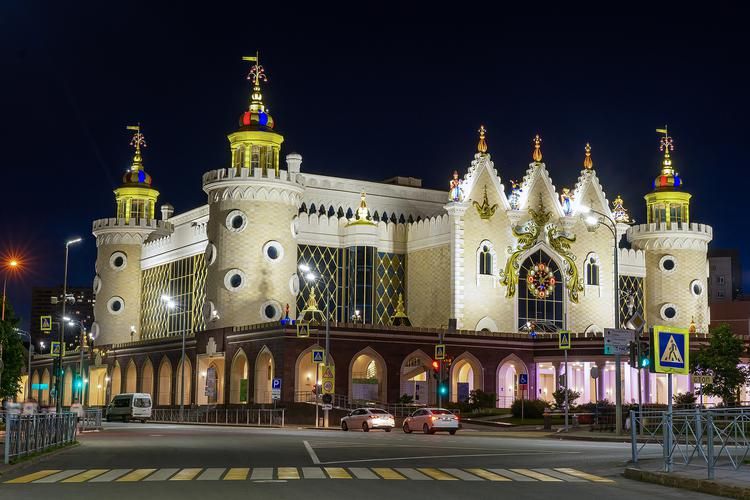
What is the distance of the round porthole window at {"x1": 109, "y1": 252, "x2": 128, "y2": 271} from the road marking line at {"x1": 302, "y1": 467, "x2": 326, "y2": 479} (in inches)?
3124

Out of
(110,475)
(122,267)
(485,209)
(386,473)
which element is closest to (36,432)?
(110,475)

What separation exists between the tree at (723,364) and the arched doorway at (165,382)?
1662 inches

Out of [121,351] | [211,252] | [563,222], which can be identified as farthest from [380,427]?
[121,351]

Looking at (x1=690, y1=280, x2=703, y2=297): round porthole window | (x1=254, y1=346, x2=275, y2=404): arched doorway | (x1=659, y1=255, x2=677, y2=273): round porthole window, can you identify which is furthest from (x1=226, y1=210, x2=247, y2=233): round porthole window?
(x1=690, y1=280, x2=703, y2=297): round porthole window

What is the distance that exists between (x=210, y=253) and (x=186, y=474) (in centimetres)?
6129

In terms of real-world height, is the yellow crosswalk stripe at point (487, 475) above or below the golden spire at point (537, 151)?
below

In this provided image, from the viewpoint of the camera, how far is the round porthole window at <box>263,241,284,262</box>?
271 feet

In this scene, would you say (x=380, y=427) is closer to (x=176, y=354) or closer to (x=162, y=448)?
(x=162, y=448)

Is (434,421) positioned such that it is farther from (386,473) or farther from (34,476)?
(34,476)

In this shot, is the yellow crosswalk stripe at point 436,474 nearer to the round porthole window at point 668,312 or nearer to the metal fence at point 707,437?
the metal fence at point 707,437

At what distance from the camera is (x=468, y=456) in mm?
30859

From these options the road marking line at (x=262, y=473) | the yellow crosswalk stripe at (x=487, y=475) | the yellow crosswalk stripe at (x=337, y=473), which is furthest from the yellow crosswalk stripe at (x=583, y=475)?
the road marking line at (x=262, y=473)

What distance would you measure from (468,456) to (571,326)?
59439mm

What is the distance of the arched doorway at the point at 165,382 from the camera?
8831 centimetres
